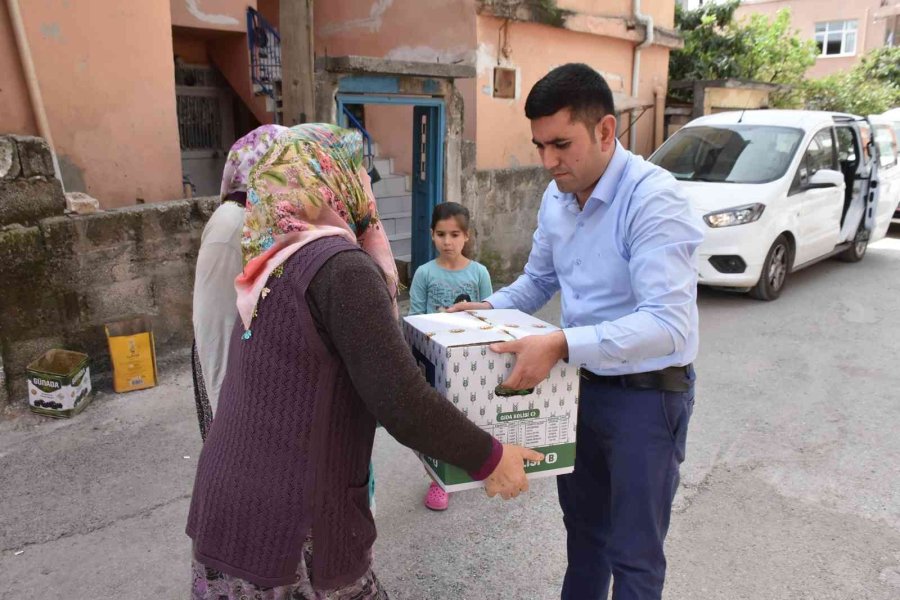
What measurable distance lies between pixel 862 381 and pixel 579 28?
5.65 meters

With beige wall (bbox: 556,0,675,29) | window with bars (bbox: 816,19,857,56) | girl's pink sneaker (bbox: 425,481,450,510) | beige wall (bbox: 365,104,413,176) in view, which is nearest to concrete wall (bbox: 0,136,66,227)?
girl's pink sneaker (bbox: 425,481,450,510)

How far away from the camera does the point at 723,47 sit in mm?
13211

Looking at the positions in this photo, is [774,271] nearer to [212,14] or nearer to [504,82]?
[504,82]

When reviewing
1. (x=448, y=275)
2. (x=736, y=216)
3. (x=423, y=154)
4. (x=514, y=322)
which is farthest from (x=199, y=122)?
(x=514, y=322)

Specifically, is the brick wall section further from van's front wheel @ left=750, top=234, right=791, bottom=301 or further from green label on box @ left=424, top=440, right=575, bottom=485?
van's front wheel @ left=750, top=234, right=791, bottom=301

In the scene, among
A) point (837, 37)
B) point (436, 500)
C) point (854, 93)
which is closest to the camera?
point (436, 500)

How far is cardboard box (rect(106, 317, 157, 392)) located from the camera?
4832mm

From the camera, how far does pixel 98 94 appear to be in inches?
200

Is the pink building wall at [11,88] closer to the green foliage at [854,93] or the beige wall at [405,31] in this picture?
the beige wall at [405,31]

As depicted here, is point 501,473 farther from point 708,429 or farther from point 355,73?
point 355,73

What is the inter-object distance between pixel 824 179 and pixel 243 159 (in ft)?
23.5

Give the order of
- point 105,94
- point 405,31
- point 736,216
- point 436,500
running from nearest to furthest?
point 436,500
point 105,94
point 736,216
point 405,31

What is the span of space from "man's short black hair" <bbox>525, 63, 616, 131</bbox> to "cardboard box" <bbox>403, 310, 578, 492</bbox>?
1.91 ft

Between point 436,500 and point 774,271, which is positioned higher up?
point 774,271
